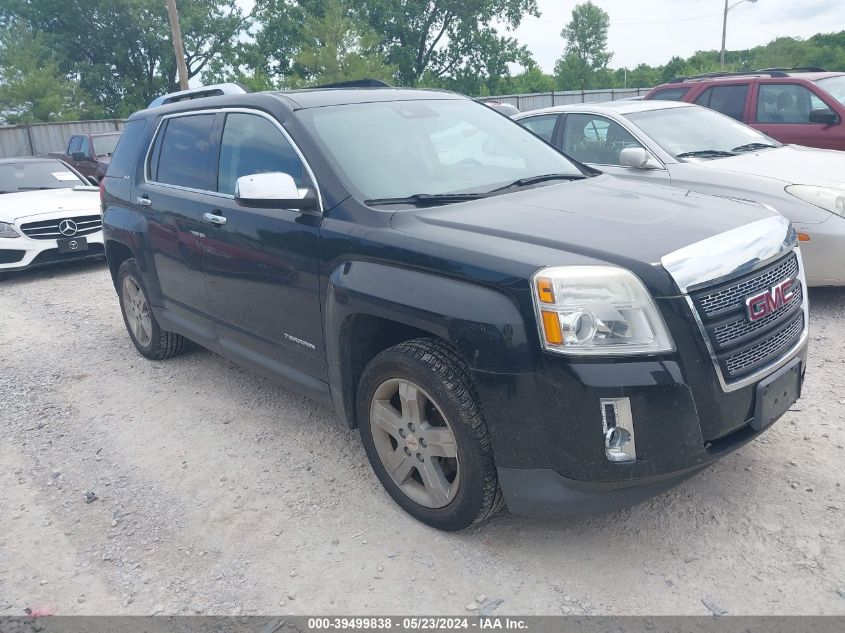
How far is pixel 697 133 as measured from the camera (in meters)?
6.73

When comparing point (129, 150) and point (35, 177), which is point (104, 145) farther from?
point (129, 150)

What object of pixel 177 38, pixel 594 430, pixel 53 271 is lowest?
pixel 53 271

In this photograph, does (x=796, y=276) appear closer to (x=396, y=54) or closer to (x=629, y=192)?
(x=629, y=192)

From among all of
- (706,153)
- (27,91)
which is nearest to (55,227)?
(706,153)

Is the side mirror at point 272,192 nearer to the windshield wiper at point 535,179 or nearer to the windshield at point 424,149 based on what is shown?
the windshield at point 424,149

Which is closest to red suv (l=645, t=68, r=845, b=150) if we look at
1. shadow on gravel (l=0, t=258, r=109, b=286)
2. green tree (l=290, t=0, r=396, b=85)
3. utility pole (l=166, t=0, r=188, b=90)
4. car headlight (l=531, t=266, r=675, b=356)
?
car headlight (l=531, t=266, r=675, b=356)

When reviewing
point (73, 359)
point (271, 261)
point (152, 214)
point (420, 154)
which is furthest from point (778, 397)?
point (73, 359)

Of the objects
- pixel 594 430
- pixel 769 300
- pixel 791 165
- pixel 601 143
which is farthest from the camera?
pixel 601 143

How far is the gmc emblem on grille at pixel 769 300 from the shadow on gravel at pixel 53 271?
8.38 m

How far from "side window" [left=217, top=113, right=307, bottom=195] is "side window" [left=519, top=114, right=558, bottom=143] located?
12.8ft

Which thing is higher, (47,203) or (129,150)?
(129,150)

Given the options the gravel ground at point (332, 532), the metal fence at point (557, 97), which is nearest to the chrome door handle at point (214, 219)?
the gravel ground at point (332, 532)

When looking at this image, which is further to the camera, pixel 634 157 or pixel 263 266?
pixel 634 157

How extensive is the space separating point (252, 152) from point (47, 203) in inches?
261
